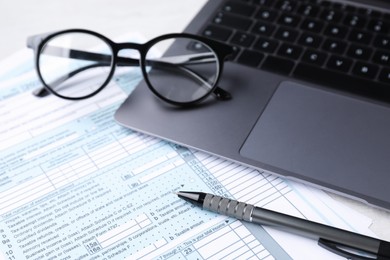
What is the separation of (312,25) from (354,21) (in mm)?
52

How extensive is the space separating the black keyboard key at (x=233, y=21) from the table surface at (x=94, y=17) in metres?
0.07

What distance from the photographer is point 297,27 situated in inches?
27.7

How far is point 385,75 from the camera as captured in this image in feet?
2.08

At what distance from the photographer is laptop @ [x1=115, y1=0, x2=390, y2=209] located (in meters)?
0.56

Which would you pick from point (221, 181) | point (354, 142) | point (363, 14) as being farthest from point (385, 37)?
point (221, 181)

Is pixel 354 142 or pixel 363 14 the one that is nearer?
pixel 354 142

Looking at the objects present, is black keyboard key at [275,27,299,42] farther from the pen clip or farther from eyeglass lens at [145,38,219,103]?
the pen clip

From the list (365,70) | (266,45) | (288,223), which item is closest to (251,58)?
(266,45)

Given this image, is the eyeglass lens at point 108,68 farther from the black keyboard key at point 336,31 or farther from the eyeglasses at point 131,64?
the black keyboard key at point 336,31

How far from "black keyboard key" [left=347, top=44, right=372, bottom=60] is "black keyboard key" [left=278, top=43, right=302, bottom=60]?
0.19 ft

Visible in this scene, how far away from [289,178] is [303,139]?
0.17 ft

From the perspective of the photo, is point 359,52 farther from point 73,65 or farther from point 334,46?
point 73,65

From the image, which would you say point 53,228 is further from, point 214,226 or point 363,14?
point 363,14

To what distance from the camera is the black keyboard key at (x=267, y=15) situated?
72 centimetres
